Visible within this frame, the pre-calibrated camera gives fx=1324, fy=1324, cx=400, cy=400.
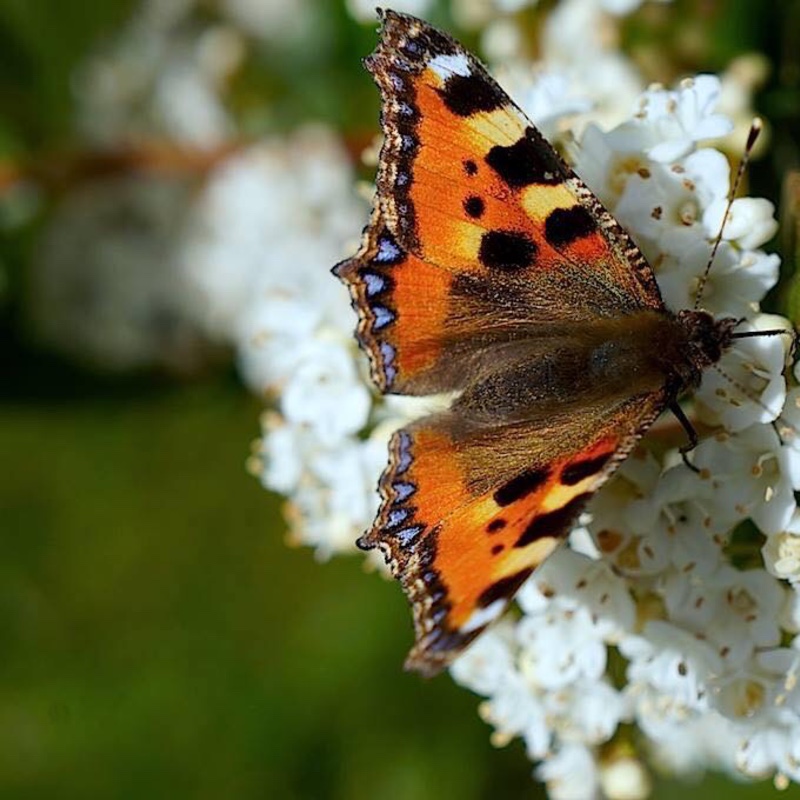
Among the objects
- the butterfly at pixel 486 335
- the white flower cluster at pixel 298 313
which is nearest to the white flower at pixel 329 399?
the white flower cluster at pixel 298 313

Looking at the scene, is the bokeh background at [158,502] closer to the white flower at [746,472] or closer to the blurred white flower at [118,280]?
the blurred white flower at [118,280]

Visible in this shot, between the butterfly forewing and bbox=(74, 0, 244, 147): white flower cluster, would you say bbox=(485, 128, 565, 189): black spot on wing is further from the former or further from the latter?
bbox=(74, 0, 244, 147): white flower cluster

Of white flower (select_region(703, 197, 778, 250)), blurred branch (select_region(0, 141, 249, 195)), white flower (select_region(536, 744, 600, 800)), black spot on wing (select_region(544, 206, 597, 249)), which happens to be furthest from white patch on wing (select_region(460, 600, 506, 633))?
blurred branch (select_region(0, 141, 249, 195))

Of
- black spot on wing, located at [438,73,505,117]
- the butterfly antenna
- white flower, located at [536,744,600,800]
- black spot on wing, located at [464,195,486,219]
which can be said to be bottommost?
white flower, located at [536,744,600,800]

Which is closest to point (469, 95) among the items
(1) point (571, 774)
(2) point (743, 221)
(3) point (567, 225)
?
(3) point (567, 225)

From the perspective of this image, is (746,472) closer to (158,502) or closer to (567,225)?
(567,225)
